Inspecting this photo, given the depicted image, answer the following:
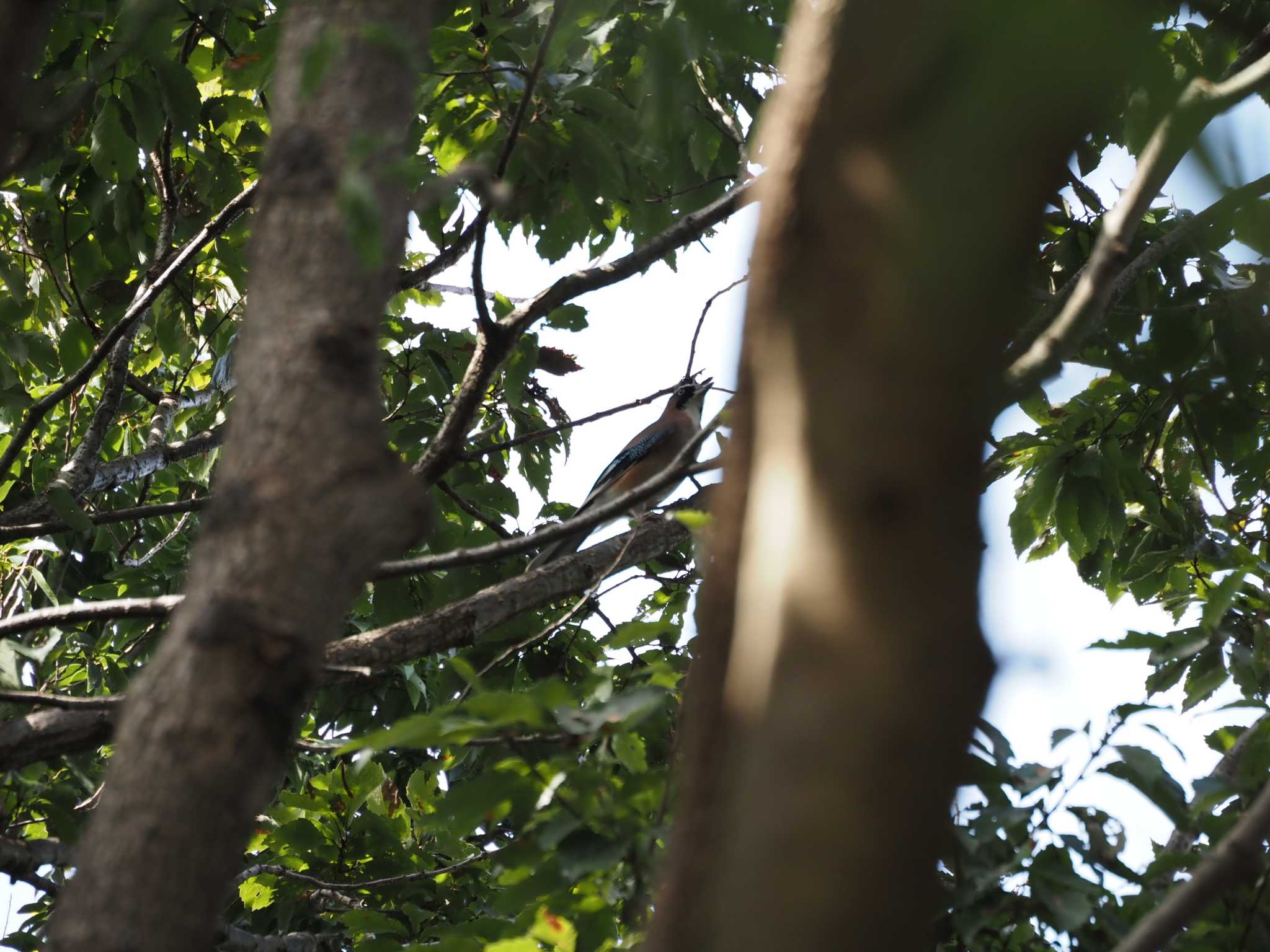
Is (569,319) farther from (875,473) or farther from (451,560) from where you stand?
(875,473)

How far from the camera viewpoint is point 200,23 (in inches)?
156

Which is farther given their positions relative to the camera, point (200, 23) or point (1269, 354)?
point (200, 23)

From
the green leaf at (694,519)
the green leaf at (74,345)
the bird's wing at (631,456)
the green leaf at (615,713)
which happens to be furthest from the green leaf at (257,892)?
the bird's wing at (631,456)

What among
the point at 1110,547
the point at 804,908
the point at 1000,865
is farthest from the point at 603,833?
the point at 1110,547

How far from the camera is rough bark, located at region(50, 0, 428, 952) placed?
1171 millimetres

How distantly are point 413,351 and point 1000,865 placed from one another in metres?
3.63

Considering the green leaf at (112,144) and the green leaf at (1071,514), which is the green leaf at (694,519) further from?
the green leaf at (112,144)

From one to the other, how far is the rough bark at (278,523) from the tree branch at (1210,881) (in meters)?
0.99

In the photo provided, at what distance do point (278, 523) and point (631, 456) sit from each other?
810 centimetres

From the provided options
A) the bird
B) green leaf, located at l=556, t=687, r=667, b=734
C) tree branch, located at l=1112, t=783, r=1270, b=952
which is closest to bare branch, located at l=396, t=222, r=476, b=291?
green leaf, located at l=556, t=687, r=667, b=734

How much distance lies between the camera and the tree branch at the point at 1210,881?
43.1 inches

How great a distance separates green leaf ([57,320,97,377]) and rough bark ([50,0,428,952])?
300cm

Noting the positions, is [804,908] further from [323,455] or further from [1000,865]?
[1000,865]

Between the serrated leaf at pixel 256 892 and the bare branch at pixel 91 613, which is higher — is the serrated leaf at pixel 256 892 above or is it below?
above
